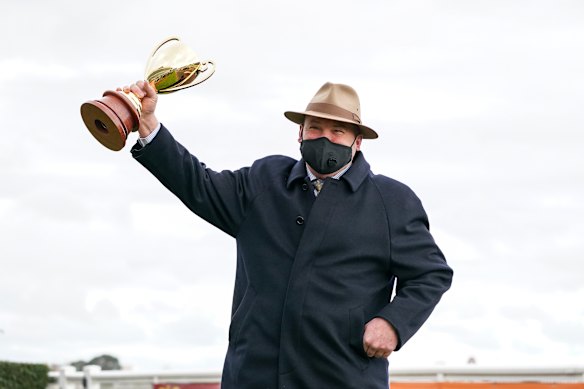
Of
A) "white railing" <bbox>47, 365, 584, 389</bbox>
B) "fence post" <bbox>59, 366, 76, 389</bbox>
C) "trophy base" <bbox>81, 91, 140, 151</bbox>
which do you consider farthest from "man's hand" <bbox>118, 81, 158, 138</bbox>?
"fence post" <bbox>59, 366, 76, 389</bbox>

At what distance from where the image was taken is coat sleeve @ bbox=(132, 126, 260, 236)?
14.5 feet

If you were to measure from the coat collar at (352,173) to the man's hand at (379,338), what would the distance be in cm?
58

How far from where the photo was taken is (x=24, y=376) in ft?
40.5

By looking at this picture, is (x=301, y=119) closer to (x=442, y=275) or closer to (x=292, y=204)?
(x=292, y=204)

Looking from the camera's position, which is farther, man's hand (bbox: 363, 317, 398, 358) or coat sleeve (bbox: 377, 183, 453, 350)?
coat sleeve (bbox: 377, 183, 453, 350)

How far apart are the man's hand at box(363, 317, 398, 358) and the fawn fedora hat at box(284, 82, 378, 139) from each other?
838 mm

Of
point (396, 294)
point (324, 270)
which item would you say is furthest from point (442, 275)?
point (324, 270)

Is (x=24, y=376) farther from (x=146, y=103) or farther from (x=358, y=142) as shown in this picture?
(x=146, y=103)

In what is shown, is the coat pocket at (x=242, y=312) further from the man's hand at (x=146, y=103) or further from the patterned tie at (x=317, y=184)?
the man's hand at (x=146, y=103)

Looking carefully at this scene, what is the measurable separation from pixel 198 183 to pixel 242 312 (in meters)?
0.57

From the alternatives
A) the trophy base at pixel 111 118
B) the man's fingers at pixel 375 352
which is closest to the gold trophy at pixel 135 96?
the trophy base at pixel 111 118

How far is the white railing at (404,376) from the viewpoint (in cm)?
819

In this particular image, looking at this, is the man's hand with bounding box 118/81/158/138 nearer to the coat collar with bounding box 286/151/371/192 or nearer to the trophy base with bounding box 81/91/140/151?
the trophy base with bounding box 81/91/140/151

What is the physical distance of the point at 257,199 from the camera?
459 cm
